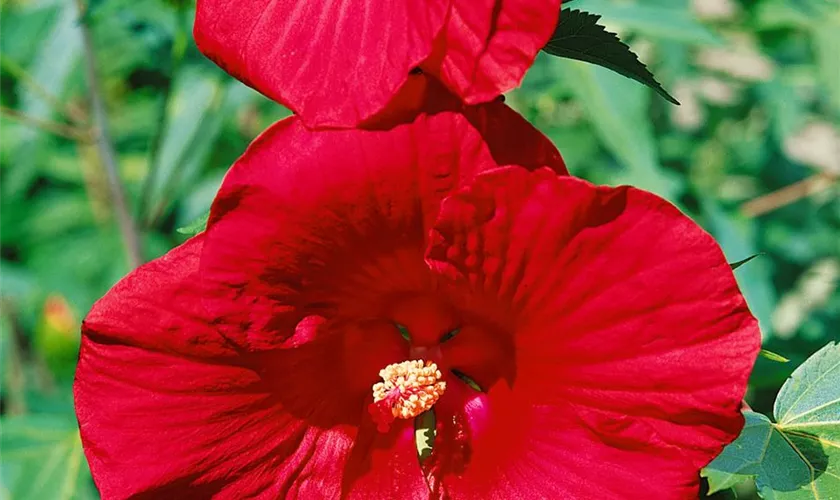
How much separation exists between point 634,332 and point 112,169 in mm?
1324

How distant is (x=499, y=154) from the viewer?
35.5 inches

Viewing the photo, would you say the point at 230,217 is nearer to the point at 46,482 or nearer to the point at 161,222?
the point at 46,482

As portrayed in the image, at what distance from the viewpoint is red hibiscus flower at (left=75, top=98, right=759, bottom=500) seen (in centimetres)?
88

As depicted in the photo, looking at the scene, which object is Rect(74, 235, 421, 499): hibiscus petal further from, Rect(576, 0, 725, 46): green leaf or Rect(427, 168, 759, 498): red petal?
Rect(576, 0, 725, 46): green leaf

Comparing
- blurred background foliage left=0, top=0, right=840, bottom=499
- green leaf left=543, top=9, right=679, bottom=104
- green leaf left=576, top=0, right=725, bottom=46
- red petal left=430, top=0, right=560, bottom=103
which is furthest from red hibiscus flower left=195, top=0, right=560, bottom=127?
green leaf left=576, top=0, right=725, bottom=46

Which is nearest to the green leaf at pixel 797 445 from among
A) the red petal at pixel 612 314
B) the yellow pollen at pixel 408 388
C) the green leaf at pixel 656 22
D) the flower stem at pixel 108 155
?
the red petal at pixel 612 314

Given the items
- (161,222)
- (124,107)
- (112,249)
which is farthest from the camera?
(124,107)

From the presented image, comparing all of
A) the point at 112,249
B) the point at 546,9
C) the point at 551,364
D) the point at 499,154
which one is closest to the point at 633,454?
the point at 551,364

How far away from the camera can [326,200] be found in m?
0.92

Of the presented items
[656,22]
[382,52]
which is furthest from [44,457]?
[656,22]

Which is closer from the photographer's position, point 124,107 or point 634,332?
point 634,332

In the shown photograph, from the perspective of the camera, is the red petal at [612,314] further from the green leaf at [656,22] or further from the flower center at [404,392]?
the green leaf at [656,22]

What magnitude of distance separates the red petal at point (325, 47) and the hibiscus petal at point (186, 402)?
18cm

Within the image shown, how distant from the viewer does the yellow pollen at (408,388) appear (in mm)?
1063
